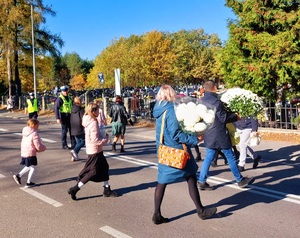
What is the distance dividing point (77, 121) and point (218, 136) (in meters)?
4.38

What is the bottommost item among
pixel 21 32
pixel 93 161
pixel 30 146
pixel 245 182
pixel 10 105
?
pixel 245 182

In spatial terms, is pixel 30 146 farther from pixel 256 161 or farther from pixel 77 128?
pixel 256 161

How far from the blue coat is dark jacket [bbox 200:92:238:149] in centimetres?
139

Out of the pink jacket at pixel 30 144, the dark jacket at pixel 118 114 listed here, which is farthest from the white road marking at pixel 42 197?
the dark jacket at pixel 118 114

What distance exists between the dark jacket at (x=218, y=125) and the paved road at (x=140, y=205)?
850 millimetres

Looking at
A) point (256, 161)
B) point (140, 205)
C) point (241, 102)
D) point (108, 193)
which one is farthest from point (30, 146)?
point (256, 161)

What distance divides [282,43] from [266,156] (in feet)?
17.2

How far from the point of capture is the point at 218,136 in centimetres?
614

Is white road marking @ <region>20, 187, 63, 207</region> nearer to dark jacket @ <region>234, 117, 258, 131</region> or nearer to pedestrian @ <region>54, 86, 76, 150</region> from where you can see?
dark jacket @ <region>234, 117, 258, 131</region>

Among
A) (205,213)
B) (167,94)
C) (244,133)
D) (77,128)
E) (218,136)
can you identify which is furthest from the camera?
(77,128)

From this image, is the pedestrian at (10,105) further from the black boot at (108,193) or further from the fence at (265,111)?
the black boot at (108,193)

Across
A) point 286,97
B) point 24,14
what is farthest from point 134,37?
point 286,97

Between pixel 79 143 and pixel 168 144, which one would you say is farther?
pixel 79 143

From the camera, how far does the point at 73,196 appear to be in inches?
229
